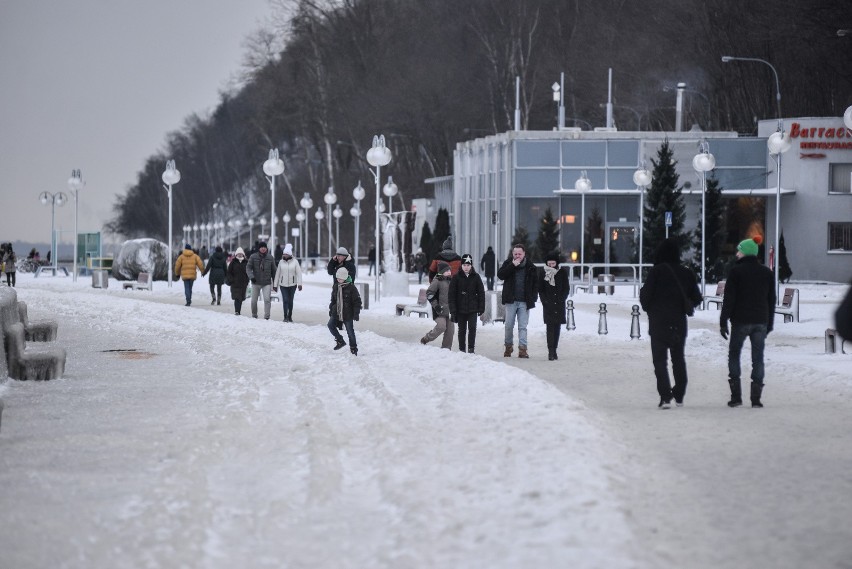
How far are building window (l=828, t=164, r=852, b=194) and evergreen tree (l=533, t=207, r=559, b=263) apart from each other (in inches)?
449

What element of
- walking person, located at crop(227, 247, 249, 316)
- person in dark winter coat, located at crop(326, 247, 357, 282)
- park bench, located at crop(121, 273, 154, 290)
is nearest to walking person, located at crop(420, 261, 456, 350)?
person in dark winter coat, located at crop(326, 247, 357, 282)

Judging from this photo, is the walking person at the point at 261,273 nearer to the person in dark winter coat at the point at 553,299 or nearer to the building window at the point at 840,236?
the person in dark winter coat at the point at 553,299

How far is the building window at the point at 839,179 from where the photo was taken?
59250mm

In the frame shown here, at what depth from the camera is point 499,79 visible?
80688 millimetres

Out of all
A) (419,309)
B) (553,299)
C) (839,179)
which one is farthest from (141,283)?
(553,299)

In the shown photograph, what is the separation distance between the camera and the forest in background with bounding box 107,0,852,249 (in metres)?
75.7

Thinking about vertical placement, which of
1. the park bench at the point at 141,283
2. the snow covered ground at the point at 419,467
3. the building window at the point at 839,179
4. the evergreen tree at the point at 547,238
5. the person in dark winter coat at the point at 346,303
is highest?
the building window at the point at 839,179

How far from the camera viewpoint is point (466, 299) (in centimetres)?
2150

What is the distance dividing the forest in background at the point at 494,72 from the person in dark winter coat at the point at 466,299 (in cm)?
5134

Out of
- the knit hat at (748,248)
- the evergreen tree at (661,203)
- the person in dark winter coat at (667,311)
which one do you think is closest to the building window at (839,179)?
the evergreen tree at (661,203)

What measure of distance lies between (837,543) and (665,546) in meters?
0.96

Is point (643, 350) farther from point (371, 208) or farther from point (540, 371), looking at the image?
point (371, 208)

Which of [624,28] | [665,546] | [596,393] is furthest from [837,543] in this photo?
[624,28]

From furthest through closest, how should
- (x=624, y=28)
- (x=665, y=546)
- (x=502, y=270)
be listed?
(x=624, y=28), (x=502, y=270), (x=665, y=546)
